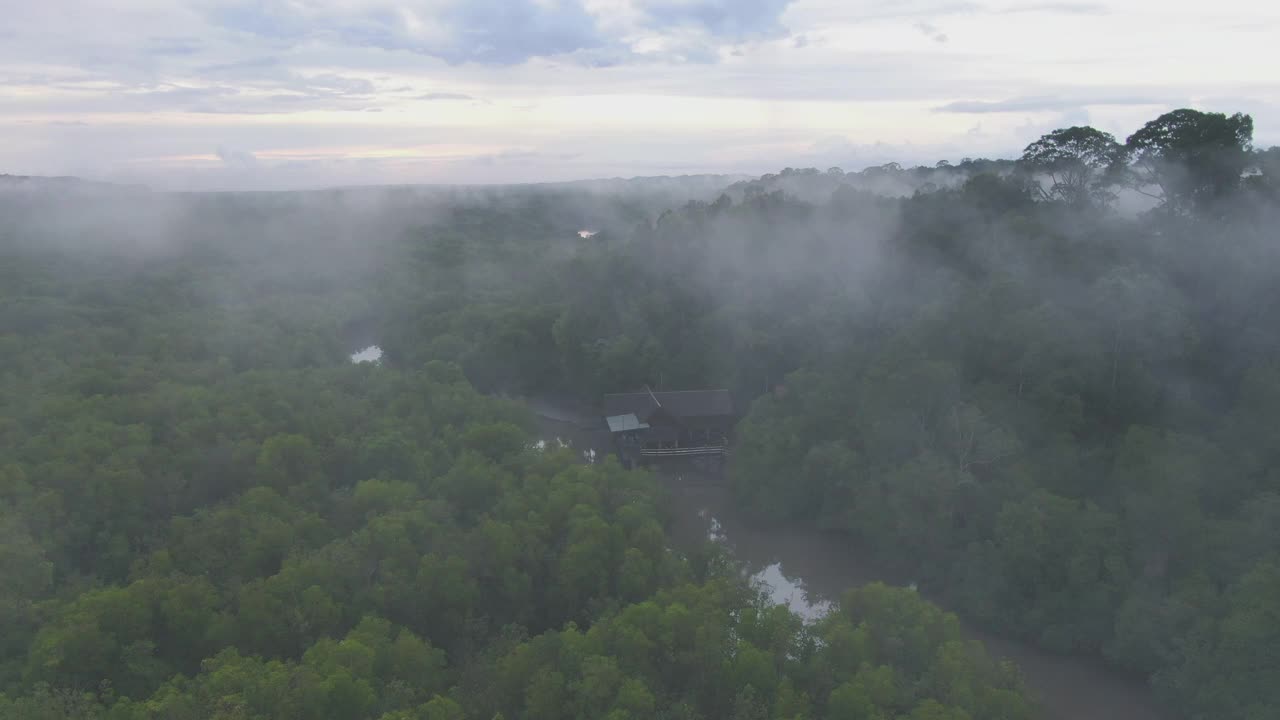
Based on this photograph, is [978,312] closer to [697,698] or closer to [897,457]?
[897,457]

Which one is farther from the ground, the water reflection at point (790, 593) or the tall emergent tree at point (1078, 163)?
the tall emergent tree at point (1078, 163)

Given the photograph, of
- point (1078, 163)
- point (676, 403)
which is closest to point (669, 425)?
point (676, 403)

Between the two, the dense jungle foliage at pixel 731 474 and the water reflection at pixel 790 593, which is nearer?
the dense jungle foliage at pixel 731 474

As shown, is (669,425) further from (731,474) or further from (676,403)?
(731,474)

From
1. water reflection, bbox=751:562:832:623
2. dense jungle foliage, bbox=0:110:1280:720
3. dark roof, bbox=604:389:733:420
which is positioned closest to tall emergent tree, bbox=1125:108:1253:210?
dense jungle foliage, bbox=0:110:1280:720

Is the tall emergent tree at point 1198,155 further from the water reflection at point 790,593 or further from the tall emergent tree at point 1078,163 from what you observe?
the water reflection at point 790,593

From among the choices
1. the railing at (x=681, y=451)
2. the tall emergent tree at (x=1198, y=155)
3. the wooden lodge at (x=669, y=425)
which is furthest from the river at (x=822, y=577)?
the tall emergent tree at (x=1198, y=155)

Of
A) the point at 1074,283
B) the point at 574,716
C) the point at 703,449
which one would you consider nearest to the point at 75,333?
the point at 703,449
